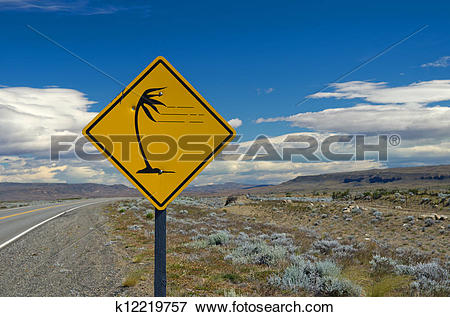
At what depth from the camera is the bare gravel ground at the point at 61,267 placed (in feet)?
20.9

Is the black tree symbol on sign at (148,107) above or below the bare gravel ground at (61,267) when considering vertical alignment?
above

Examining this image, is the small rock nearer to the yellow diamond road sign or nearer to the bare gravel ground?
the bare gravel ground

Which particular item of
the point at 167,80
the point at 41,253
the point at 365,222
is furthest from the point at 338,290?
the point at 365,222

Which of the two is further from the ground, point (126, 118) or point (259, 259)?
point (126, 118)

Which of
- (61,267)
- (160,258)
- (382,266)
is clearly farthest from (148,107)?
(382,266)

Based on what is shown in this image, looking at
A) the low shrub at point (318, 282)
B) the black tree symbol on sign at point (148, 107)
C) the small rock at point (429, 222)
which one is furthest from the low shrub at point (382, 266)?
the small rock at point (429, 222)

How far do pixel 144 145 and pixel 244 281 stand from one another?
14.6 feet

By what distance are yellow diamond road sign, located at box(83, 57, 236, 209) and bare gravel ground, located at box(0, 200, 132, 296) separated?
3566 millimetres

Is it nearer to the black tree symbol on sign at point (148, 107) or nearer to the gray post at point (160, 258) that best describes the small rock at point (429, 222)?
the gray post at point (160, 258)

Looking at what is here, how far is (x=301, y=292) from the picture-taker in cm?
621

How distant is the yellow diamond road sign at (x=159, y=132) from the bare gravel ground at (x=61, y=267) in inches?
140

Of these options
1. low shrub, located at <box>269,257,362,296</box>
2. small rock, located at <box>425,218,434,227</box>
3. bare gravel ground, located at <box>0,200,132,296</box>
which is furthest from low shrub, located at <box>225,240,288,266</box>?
small rock, located at <box>425,218,434,227</box>

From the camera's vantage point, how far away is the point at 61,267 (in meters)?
8.08
